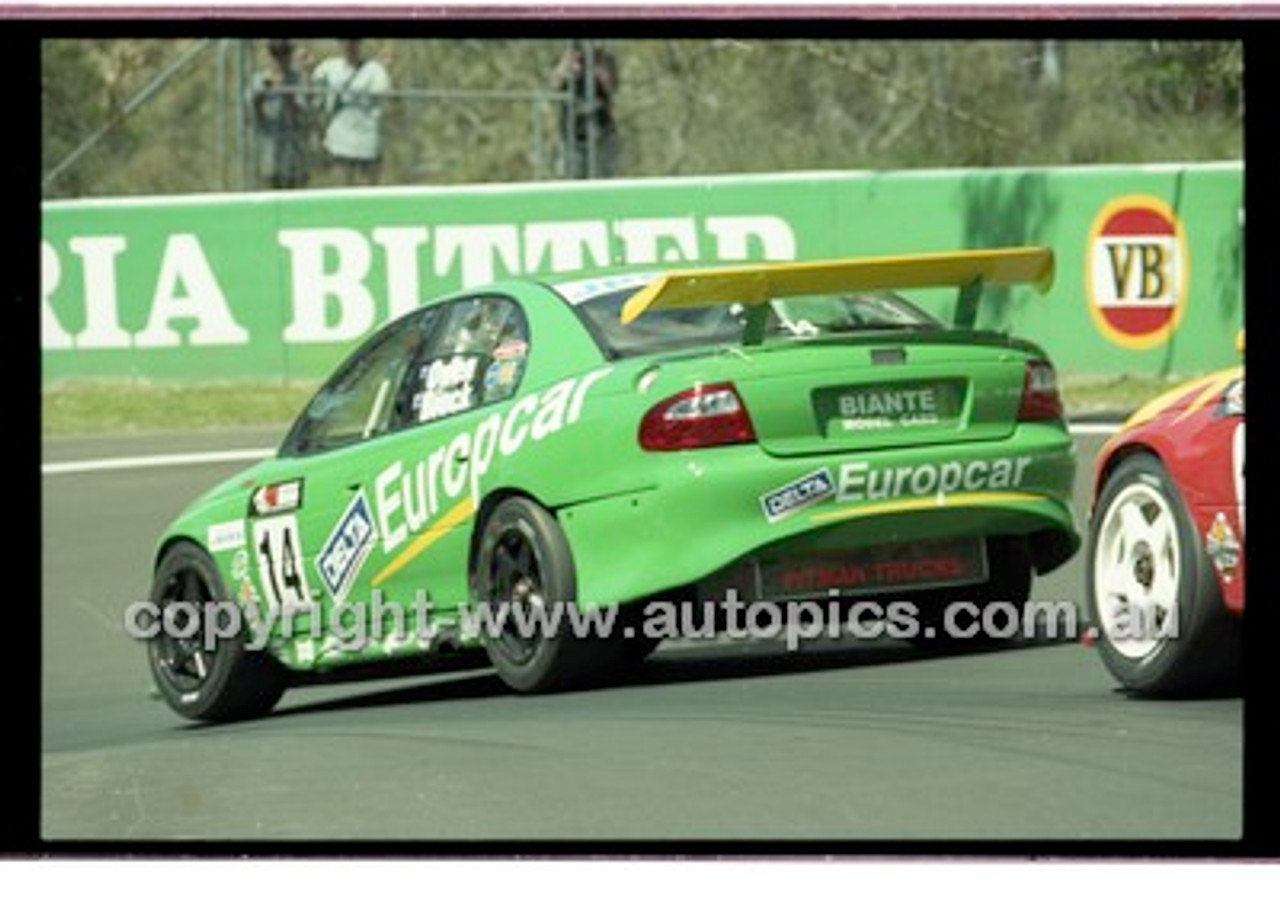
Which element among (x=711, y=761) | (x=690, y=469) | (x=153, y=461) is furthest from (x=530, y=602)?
(x=153, y=461)

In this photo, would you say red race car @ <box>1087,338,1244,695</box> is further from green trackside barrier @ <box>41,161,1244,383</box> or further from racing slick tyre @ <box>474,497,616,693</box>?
green trackside barrier @ <box>41,161,1244,383</box>

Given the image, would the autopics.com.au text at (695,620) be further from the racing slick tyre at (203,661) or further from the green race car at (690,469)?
the racing slick tyre at (203,661)

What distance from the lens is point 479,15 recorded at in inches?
249

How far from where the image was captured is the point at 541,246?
14.0m

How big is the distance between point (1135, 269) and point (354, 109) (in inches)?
120

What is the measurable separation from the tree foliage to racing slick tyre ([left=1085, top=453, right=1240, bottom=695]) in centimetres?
100

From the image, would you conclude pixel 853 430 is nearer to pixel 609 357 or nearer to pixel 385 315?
pixel 609 357

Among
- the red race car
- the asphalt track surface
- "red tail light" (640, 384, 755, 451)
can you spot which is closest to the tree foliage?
the red race car

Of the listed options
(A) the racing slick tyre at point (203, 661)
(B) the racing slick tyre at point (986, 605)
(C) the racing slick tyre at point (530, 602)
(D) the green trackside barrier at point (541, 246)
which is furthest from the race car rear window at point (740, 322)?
(A) the racing slick tyre at point (203, 661)

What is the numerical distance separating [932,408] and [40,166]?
2.57 metres

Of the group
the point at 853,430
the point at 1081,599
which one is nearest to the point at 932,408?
the point at 853,430

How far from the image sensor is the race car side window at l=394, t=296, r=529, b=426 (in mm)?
8422

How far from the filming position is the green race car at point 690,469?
311 inches

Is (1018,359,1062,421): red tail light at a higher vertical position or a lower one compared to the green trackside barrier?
lower
